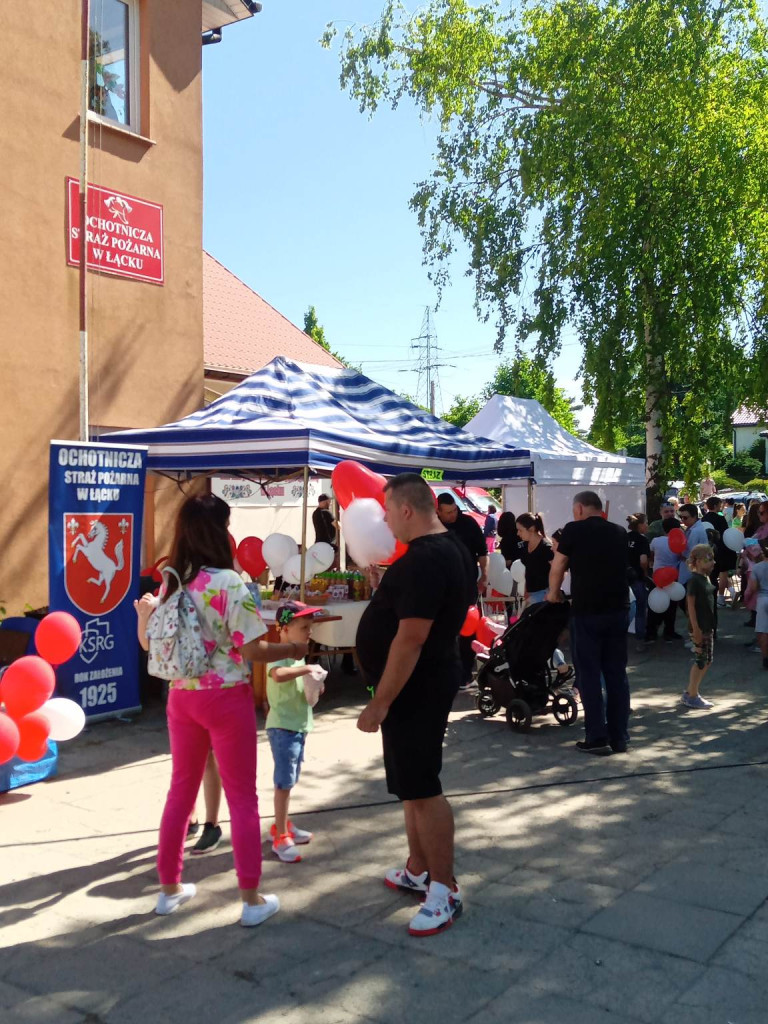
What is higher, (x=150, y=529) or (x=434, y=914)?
(x=150, y=529)

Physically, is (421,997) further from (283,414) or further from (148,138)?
(148,138)

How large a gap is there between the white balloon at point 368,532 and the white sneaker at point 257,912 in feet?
9.63

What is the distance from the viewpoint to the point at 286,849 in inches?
192

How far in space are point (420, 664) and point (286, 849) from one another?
1.52 metres

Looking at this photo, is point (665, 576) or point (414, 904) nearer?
point (414, 904)

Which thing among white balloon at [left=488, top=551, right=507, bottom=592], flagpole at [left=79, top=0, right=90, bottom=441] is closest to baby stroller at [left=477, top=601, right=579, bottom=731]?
white balloon at [left=488, top=551, right=507, bottom=592]

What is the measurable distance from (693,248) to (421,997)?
44.7 ft

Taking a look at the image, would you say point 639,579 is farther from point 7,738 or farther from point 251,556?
point 7,738

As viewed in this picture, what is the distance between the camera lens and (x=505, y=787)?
20.0 feet

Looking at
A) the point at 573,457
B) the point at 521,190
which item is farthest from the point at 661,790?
the point at 521,190

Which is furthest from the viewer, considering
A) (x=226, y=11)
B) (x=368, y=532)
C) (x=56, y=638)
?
(x=226, y=11)

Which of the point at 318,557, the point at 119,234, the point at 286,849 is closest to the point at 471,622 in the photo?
the point at 318,557

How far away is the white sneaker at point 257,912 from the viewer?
4.03 meters

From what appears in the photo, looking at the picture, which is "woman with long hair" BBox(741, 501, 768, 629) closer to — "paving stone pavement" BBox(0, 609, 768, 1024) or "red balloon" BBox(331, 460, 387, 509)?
"paving stone pavement" BBox(0, 609, 768, 1024)
